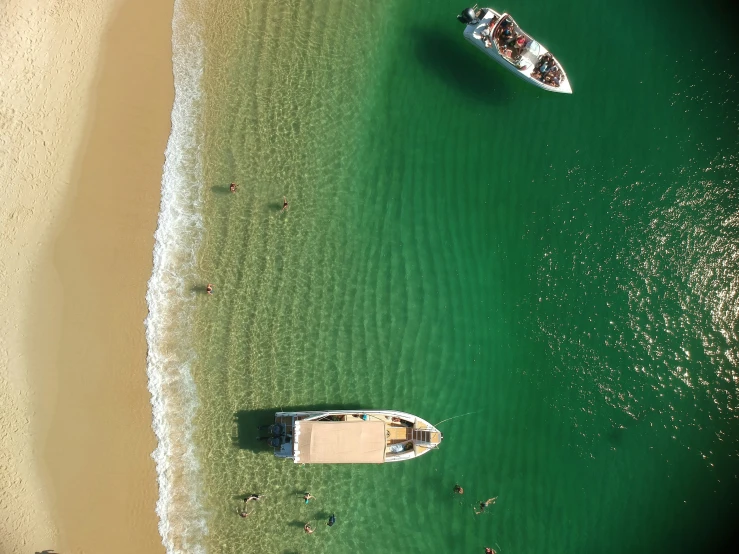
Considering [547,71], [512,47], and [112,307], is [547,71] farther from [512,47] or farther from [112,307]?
[112,307]

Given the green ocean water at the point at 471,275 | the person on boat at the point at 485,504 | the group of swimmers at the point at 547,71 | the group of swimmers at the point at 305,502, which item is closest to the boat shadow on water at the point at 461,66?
the green ocean water at the point at 471,275

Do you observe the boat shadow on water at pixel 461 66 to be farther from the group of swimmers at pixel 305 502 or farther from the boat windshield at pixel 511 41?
the group of swimmers at pixel 305 502

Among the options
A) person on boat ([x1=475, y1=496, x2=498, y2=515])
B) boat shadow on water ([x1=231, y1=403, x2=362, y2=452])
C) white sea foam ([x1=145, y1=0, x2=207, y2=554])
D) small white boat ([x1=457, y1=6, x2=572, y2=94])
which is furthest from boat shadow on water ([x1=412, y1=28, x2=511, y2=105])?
person on boat ([x1=475, y1=496, x2=498, y2=515])

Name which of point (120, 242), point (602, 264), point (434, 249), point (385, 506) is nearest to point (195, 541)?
point (385, 506)

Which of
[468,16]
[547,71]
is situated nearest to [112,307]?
[468,16]

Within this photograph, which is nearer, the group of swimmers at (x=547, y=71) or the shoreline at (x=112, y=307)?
the shoreline at (x=112, y=307)

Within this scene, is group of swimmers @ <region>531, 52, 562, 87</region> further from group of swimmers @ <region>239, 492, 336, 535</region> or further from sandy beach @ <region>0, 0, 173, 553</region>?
group of swimmers @ <region>239, 492, 336, 535</region>

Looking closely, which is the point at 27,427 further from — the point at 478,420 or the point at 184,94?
the point at 478,420
